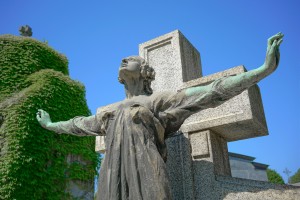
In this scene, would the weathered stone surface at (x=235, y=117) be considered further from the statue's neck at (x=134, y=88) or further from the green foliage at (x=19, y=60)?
the green foliage at (x=19, y=60)

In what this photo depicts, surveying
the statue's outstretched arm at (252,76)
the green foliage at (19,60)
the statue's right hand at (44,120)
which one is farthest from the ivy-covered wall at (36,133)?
the statue's outstretched arm at (252,76)

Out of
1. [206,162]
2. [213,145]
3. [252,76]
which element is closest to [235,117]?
[213,145]

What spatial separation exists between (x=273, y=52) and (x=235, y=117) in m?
0.97

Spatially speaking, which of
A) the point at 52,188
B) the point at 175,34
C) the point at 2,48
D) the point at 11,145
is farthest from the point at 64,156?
the point at 175,34

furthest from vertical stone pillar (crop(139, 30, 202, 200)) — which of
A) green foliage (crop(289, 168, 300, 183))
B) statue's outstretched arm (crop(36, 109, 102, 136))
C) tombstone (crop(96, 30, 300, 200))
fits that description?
green foliage (crop(289, 168, 300, 183))

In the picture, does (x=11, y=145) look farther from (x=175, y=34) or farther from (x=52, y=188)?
(x=175, y=34)

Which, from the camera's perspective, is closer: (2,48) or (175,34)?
(175,34)

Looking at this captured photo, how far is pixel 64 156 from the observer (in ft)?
32.5

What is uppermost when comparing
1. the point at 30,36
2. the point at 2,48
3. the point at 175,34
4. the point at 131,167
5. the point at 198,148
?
the point at 30,36

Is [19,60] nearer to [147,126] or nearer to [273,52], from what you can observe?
[147,126]

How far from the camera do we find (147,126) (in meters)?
2.99

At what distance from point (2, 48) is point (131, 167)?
974 centimetres

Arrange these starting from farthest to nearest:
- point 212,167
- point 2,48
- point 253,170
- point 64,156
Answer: point 253,170, point 2,48, point 64,156, point 212,167

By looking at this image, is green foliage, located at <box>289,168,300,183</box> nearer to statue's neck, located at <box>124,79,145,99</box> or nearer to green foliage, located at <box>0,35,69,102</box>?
green foliage, located at <box>0,35,69,102</box>
